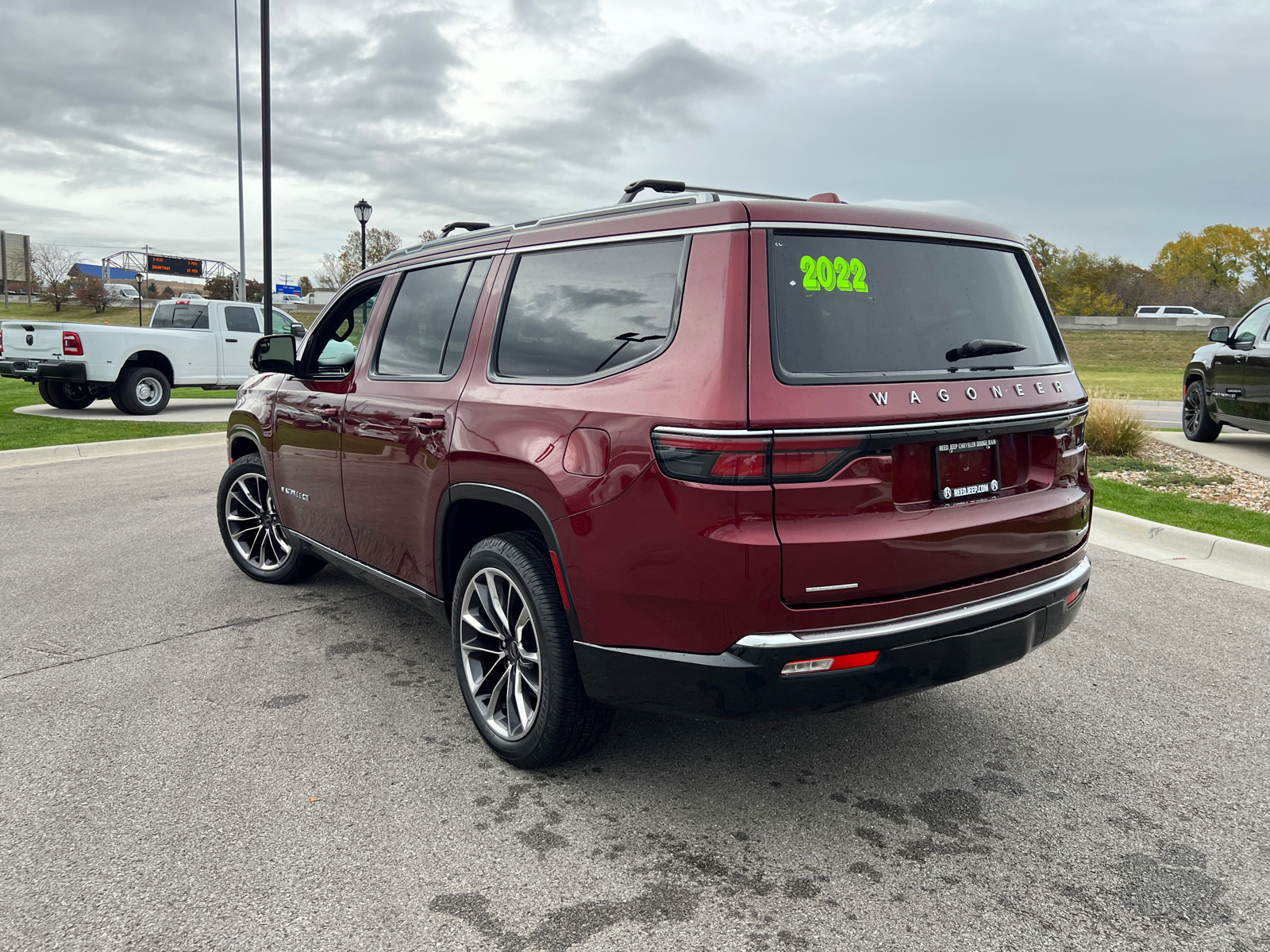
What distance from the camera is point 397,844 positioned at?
2.90m

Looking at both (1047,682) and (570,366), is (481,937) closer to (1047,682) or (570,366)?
(570,366)

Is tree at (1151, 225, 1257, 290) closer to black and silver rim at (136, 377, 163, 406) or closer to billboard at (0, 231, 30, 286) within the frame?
black and silver rim at (136, 377, 163, 406)

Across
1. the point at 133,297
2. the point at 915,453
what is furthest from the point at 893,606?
the point at 133,297

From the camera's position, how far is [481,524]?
371 cm

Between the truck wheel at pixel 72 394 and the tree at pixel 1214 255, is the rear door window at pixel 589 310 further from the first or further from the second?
the tree at pixel 1214 255

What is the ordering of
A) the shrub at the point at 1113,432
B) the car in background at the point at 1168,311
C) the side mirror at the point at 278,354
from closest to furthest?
the side mirror at the point at 278,354
the shrub at the point at 1113,432
the car in background at the point at 1168,311

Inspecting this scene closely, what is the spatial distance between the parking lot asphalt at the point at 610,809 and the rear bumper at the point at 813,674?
1.57 ft

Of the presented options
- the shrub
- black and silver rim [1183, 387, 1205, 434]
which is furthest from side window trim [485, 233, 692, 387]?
black and silver rim [1183, 387, 1205, 434]

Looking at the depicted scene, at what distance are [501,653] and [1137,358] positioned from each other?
46.6 metres

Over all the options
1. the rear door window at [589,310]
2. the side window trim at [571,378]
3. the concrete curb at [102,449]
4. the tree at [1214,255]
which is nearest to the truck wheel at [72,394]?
the concrete curb at [102,449]

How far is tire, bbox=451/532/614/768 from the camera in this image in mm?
3137

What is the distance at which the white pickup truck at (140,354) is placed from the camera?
15500 millimetres

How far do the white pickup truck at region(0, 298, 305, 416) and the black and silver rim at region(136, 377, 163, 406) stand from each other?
0.05 feet

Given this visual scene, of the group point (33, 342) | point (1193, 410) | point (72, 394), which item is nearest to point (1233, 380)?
point (1193, 410)
